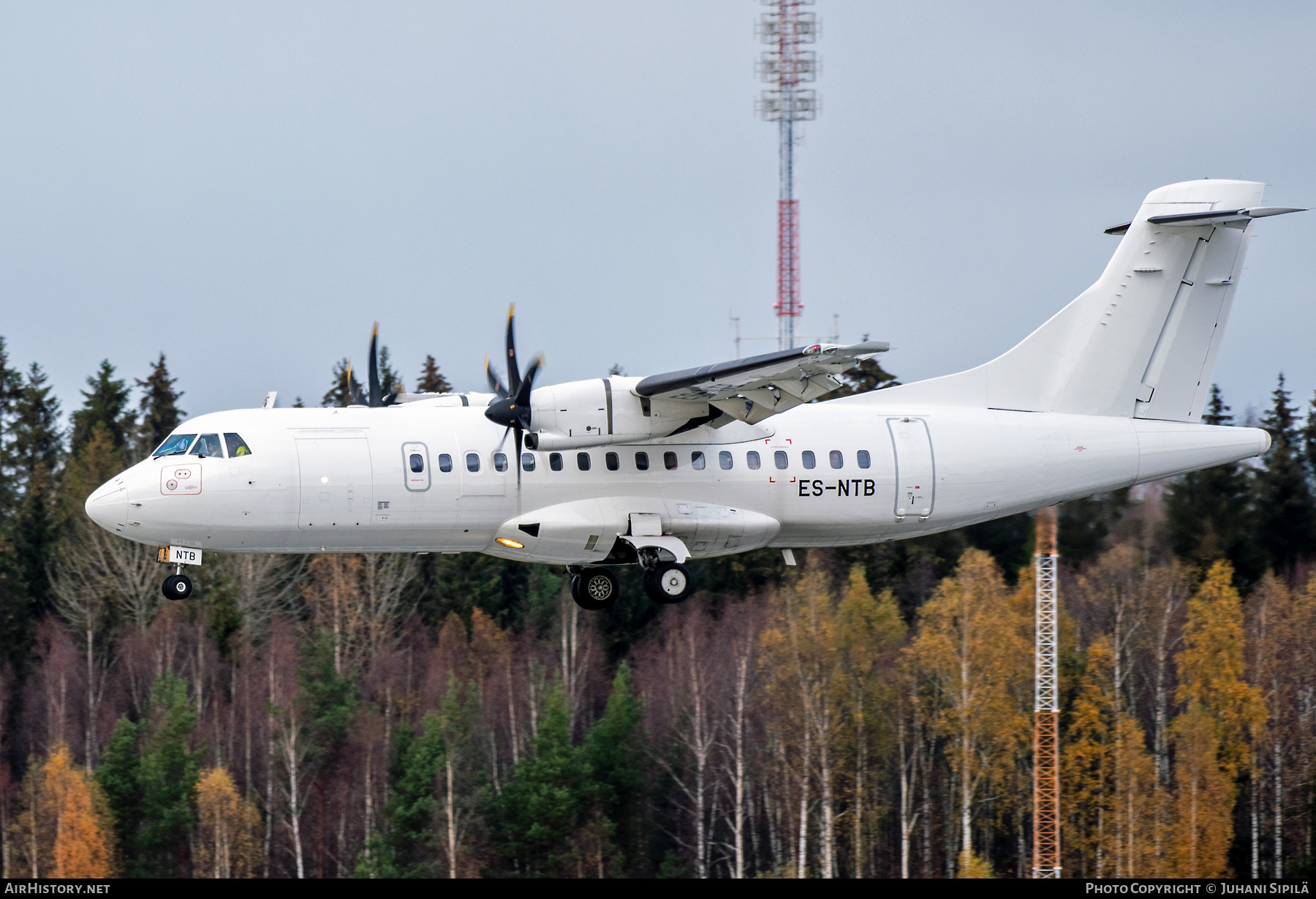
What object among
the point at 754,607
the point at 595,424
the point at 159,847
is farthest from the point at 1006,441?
the point at 159,847

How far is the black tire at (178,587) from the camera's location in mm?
20122

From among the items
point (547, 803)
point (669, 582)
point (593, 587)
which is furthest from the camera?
point (547, 803)

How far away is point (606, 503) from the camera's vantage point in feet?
70.0

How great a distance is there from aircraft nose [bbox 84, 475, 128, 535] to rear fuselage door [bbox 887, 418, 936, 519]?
412 inches

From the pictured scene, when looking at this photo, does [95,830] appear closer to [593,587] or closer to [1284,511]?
[593,587]

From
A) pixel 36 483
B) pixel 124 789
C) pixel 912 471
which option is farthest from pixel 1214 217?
pixel 36 483

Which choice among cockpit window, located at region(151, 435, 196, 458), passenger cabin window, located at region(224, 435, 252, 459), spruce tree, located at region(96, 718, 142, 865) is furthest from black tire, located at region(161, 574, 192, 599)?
spruce tree, located at region(96, 718, 142, 865)

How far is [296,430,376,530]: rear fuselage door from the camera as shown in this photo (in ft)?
66.6

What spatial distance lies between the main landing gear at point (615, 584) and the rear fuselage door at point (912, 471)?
3356mm

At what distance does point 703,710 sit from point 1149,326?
80.2 feet

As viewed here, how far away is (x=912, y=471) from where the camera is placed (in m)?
22.5

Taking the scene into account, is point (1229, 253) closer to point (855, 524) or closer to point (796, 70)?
point (855, 524)

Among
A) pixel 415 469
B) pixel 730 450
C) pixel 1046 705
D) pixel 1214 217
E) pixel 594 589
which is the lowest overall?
pixel 1046 705

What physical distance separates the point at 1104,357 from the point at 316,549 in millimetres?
12158
